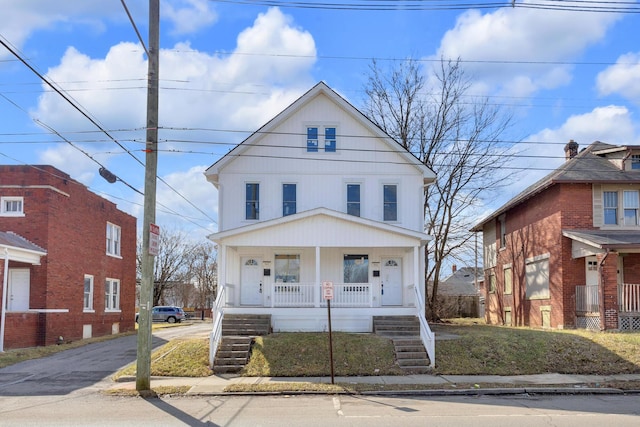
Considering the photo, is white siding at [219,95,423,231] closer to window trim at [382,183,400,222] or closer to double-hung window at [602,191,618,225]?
window trim at [382,183,400,222]

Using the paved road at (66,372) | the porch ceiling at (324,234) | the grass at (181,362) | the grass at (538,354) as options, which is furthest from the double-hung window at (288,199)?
the grass at (538,354)

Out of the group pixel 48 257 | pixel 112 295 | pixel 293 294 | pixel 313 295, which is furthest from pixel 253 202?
pixel 112 295

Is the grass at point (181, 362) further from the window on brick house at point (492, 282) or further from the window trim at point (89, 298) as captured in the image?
the window on brick house at point (492, 282)

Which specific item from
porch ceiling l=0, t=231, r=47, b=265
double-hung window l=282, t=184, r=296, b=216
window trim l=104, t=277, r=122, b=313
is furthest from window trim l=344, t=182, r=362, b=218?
window trim l=104, t=277, r=122, b=313

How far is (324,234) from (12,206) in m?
12.7

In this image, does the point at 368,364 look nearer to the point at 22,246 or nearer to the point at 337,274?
the point at 337,274

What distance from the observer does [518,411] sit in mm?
11586

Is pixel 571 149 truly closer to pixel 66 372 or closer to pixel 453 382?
pixel 453 382

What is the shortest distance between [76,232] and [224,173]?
7.82 m

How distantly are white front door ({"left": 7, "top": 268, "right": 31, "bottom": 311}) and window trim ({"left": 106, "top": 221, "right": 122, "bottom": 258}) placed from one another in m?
7.83

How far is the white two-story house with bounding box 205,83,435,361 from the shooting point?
2338cm

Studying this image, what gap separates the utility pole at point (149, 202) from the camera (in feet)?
44.3

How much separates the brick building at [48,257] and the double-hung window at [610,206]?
22360 mm

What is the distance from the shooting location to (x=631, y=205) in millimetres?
24656
